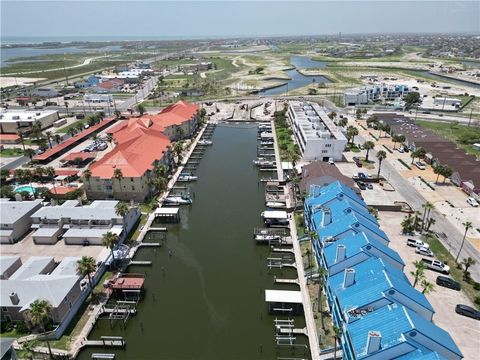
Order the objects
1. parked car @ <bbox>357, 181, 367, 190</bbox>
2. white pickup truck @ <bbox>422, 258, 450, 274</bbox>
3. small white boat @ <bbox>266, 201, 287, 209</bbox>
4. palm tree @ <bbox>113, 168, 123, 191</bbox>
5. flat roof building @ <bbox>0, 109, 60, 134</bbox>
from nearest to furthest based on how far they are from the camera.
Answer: white pickup truck @ <bbox>422, 258, 450, 274</bbox>
palm tree @ <bbox>113, 168, 123, 191</bbox>
small white boat @ <bbox>266, 201, 287, 209</bbox>
parked car @ <bbox>357, 181, 367, 190</bbox>
flat roof building @ <bbox>0, 109, 60, 134</bbox>

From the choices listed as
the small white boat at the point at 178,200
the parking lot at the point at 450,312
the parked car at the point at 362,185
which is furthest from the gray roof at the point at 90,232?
the parked car at the point at 362,185

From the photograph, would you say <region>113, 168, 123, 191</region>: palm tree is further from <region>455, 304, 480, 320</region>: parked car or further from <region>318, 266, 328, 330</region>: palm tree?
<region>455, 304, 480, 320</region>: parked car

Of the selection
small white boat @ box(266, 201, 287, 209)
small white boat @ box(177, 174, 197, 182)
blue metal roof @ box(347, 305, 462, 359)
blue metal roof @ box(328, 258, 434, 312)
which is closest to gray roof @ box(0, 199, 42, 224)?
small white boat @ box(177, 174, 197, 182)

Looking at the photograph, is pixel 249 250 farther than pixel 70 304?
Yes

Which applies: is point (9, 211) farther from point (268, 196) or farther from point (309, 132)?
point (309, 132)

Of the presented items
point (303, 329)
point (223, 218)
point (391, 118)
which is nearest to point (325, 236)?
point (303, 329)

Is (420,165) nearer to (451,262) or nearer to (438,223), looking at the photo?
(438,223)
